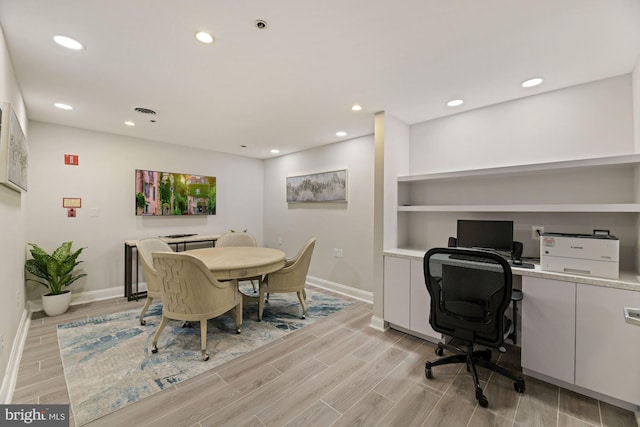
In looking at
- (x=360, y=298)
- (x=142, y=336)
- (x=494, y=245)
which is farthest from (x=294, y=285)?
(x=494, y=245)

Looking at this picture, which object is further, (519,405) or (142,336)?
(142,336)

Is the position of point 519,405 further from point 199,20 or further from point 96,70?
point 96,70

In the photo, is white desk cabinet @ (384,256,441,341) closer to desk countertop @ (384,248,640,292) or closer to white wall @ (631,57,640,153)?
desk countertop @ (384,248,640,292)

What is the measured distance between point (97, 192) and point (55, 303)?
1550 millimetres

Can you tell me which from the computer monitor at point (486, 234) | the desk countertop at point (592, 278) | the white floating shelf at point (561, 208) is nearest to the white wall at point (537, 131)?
the white floating shelf at point (561, 208)

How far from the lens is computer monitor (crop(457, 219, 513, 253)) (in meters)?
2.55

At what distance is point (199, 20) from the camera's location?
1.61 metres

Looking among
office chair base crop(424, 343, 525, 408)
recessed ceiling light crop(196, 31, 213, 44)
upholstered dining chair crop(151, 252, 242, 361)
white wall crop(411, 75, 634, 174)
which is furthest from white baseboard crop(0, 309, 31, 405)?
white wall crop(411, 75, 634, 174)

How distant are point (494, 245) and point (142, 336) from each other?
3.66 metres

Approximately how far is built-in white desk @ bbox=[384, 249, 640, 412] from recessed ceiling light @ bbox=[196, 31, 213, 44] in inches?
112

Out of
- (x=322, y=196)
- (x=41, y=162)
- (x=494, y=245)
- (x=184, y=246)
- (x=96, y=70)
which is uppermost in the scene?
(x=96, y=70)

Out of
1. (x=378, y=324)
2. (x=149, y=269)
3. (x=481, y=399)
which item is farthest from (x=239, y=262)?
(x=481, y=399)

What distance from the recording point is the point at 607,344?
183 cm

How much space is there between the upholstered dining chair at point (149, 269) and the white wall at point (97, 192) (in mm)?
1285
